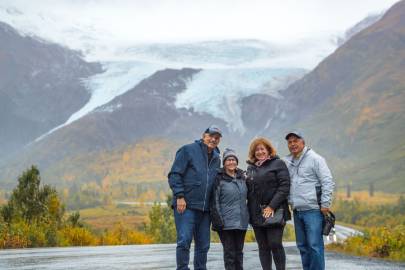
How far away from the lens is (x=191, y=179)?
874 cm

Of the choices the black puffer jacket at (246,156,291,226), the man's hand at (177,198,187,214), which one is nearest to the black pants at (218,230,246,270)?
the black puffer jacket at (246,156,291,226)

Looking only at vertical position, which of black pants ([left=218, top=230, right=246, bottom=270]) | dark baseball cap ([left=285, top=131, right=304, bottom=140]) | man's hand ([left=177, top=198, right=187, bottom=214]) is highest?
dark baseball cap ([left=285, top=131, right=304, bottom=140])

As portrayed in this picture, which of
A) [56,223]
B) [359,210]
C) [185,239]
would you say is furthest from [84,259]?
[359,210]

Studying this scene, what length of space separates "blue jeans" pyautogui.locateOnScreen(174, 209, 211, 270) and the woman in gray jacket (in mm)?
154

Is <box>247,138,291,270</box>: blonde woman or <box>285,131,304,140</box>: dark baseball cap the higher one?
<box>285,131,304,140</box>: dark baseball cap

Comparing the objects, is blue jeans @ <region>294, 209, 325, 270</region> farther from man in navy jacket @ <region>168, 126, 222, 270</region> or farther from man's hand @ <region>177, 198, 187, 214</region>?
man's hand @ <region>177, 198, 187, 214</region>

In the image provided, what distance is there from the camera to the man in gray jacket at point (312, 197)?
891cm

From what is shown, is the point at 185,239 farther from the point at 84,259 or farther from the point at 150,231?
the point at 150,231

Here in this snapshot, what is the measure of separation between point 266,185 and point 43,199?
19847mm

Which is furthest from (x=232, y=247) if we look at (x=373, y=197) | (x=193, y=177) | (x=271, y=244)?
(x=373, y=197)

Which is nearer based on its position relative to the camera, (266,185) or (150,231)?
(266,185)

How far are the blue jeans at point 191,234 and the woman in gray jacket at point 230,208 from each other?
0.50 feet

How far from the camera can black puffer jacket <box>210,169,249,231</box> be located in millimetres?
8758

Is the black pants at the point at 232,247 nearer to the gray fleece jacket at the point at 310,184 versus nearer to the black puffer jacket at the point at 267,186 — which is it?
the black puffer jacket at the point at 267,186
